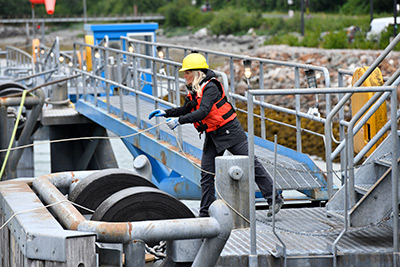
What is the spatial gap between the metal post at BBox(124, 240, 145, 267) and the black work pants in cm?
203

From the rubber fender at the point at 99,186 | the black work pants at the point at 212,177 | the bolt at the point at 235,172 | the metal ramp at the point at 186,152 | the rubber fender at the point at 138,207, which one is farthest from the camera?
the metal ramp at the point at 186,152

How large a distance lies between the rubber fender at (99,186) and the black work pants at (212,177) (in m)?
0.70

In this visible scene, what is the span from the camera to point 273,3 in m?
86.1

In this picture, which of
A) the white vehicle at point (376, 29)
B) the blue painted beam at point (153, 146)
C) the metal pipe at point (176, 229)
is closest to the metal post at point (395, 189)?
the metal pipe at point (176, 229)

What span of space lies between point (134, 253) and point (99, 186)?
1692mm

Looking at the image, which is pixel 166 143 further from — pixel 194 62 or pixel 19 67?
pixel 19 67

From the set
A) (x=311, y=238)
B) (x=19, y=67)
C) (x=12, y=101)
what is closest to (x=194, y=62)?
(x=311, y=238)

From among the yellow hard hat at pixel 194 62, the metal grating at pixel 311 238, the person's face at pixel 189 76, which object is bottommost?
the metal grating at pixel 311 238

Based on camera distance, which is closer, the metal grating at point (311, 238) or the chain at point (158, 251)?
the chain at point (158, 251)

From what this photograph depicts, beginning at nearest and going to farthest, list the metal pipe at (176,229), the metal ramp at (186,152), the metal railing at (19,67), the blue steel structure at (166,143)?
the metal pipe at (176,229)
the metal ramp at (186,152)
the blue steel structure at (166,143)
the metal railing at (19,67)

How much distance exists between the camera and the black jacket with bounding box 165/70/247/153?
21.9 ft

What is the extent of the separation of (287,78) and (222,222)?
3326cm

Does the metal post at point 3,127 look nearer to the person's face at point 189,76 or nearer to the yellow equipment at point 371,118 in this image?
the person's face at point 189,76

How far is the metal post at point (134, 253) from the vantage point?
4.66 metres
